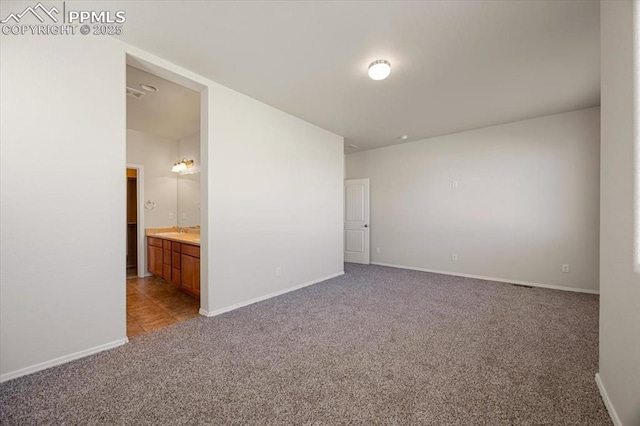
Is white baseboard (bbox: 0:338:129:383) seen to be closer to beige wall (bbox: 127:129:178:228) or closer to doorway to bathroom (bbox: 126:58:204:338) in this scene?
doorway to bathroom (bbox: 126:58:204:338)

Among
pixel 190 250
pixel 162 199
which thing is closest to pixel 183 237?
pixel 190 250

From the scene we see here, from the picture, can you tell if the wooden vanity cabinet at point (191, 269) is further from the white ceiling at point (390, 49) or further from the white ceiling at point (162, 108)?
the white ceiling at point (390, 49)

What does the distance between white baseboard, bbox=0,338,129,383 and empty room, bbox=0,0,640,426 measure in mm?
15

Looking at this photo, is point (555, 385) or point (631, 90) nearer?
point (631, 90)

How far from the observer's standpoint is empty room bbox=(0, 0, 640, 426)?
1593 millimetres

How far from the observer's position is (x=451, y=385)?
1788 millimetres

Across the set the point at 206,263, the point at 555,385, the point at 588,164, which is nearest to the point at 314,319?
the point at 206,263

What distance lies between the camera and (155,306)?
3.37 metres

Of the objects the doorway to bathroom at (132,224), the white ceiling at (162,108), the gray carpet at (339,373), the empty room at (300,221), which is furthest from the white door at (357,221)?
the doorway to bathroom at (132,224)

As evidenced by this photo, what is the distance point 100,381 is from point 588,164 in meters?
6.16

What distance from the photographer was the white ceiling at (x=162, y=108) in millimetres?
3109

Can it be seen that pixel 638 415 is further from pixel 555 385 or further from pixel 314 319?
pixel 314 319

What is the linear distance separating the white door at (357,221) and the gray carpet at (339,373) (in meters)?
3.01

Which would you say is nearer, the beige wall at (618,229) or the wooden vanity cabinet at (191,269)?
the beige wall at (618,229)
